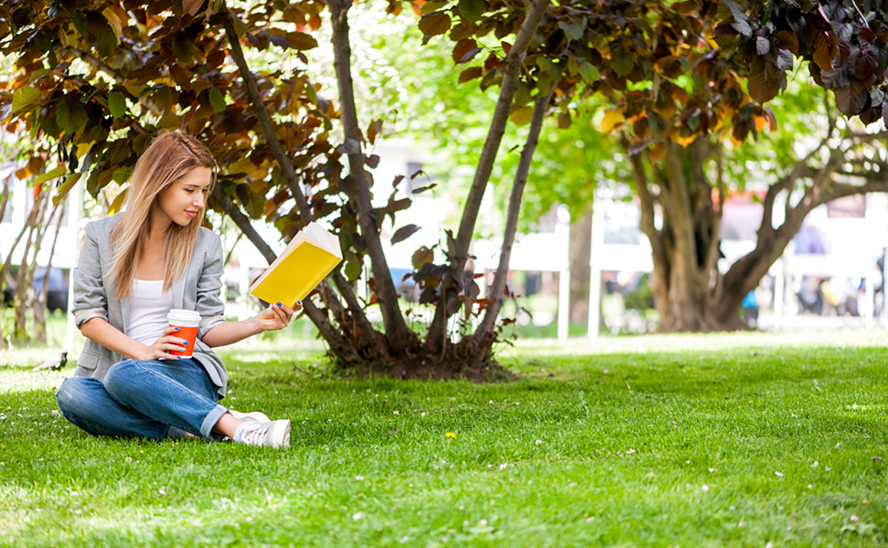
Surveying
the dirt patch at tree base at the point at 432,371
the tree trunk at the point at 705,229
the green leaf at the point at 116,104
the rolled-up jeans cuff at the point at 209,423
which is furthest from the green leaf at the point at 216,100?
the tree trunk at the point at 705,229

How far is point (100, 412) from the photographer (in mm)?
3236

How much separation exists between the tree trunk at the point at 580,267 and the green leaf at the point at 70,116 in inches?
551

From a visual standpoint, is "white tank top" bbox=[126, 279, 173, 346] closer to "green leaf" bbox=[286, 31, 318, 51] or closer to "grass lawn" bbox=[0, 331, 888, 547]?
"grass lawn" bbox=[0, 331, 888, 547]

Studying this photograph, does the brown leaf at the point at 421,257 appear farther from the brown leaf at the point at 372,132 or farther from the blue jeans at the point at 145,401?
the blue jeans at the point at 145,401

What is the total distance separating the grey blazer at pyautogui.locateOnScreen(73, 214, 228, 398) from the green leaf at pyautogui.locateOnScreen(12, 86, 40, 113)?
1078 millimetres

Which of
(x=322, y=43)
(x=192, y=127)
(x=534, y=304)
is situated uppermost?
(x=322, y=43)

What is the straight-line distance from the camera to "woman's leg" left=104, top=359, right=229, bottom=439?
10.0 feet

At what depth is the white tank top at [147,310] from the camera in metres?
3.30

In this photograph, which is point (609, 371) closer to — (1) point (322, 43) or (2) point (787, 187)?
(1) point (322, 43)

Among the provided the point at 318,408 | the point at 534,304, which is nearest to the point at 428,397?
the point at 318,408

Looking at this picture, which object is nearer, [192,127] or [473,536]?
[473,536]

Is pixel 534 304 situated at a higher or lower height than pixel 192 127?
lower

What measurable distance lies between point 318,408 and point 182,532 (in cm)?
198

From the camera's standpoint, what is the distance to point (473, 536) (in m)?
2.05
